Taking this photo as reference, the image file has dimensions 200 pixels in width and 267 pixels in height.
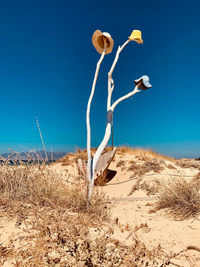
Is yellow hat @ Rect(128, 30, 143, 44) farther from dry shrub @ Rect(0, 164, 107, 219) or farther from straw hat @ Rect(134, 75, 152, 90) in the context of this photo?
dry shrub @ Rect(0, 164, 107, 219)

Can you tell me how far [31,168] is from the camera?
10.1ft

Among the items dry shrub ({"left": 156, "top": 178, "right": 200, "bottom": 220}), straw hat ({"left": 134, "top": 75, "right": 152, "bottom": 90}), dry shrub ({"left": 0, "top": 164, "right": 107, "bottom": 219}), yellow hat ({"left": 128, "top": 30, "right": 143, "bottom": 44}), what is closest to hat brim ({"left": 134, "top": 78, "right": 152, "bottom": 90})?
straw hat ({"left": 134, "top": 75, "right": 152, "bottom": 90})

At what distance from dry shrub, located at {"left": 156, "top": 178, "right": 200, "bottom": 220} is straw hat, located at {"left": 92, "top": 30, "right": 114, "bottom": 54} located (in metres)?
3.16

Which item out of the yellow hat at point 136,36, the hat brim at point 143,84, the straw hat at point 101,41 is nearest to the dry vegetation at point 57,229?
the hat brim at point 143,84

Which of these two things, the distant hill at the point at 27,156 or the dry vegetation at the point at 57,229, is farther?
the distant hill at the point at 27,156

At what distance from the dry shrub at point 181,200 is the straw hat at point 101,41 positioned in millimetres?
3159

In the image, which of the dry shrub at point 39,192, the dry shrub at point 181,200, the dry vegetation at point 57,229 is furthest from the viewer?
the dry shrub at point 181,200

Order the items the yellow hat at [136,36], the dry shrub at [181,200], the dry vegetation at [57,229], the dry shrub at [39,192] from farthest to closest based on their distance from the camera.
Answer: the yellow hat at [136,36] → the dry shrub at [181,200] → the dry shrub at [39,192] → the dry vegetation at [57,229]

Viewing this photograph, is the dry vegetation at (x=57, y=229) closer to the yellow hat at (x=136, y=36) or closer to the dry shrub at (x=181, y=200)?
the dry shrub at (x=181, y=200)

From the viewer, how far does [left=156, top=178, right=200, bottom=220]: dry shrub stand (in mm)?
2879

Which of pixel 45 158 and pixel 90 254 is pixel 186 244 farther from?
pixel 45 158

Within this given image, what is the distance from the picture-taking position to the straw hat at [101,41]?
12.1 ft

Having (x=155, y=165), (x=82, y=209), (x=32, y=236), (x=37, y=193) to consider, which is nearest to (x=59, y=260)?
(x=32, y=236)

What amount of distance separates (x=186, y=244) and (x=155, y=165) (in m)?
5.99
